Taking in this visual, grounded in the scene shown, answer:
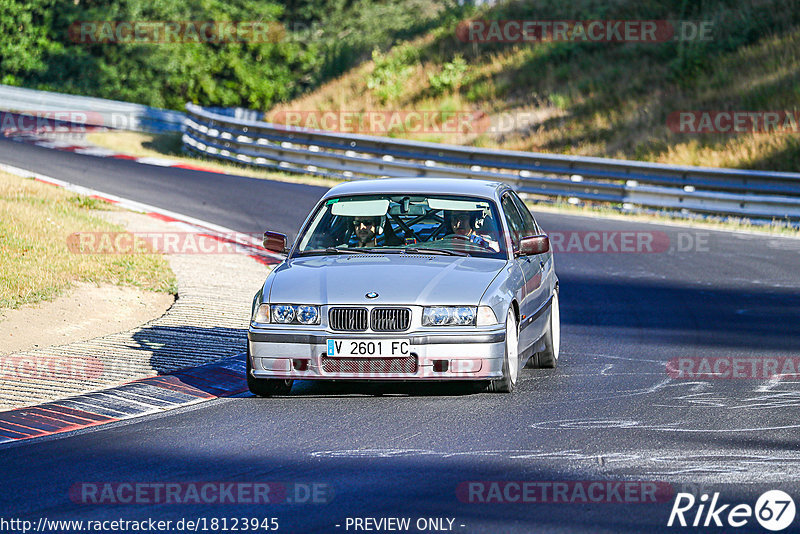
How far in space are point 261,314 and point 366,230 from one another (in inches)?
53.4

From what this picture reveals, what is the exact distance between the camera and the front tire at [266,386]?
8.40 meters

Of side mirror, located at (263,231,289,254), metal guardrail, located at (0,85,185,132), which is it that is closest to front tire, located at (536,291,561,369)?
side mirror, located at (263,231,289,254)

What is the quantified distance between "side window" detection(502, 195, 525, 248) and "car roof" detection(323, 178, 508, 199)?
6.0 inches

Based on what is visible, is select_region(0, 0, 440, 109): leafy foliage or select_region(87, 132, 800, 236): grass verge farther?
select_region(0, 0, 440, 109): leafy foliage

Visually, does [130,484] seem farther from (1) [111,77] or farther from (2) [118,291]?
(1) [111,77]

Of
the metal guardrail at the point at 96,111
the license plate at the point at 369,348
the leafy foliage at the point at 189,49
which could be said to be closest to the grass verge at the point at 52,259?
the license plate at the point at 369,348

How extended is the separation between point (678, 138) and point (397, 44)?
17.5 metres

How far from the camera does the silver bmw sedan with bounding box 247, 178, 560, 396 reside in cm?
796

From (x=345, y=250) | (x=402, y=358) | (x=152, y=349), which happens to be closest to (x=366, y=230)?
(x=345, y=250)

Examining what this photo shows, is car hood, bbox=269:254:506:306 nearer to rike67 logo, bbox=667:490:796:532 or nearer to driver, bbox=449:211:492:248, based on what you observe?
driver, bbox=449:211:492:248

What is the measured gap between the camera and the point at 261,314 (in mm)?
8250

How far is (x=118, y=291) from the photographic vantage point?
42.1 ft

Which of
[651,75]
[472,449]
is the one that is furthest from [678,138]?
[472,449]

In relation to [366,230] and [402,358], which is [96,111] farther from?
[402,358]
